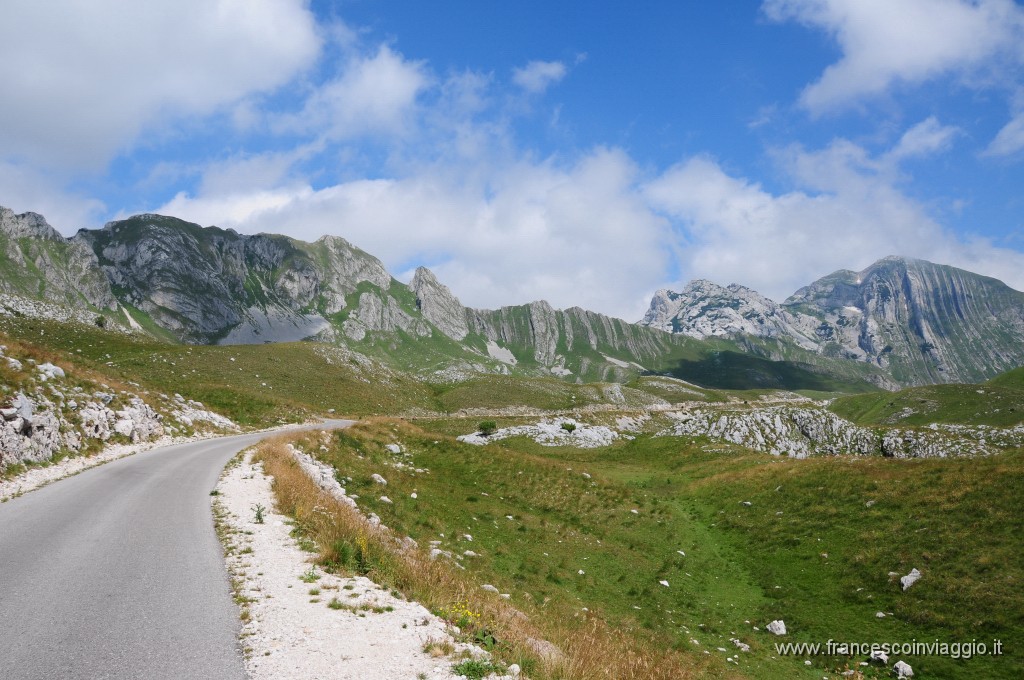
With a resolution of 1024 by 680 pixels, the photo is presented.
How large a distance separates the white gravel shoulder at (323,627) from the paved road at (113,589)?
0.47m

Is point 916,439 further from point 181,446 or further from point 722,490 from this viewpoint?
point 181,446

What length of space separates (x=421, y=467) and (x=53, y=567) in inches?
920

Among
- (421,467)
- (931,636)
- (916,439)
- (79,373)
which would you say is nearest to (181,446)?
(79,373)

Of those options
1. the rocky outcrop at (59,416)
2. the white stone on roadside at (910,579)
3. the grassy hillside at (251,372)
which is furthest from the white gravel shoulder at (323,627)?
the grassy hillside at (251,372)

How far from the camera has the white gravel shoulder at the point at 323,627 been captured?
7371mm

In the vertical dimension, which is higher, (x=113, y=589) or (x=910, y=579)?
(x=113, y=589)

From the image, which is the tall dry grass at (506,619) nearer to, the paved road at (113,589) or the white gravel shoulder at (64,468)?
the paved road at (113,589)

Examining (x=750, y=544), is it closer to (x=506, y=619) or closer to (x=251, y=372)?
(x=506, y=619)

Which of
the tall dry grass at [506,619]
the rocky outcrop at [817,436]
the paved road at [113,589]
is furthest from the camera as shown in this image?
the rocky outcrop at [817,436]

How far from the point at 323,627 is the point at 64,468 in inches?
901

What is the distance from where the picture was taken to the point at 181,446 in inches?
1302

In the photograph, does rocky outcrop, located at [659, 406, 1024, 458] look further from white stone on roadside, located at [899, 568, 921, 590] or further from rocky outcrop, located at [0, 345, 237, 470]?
rocky outcrop, located at [0, 345, 237, 470]

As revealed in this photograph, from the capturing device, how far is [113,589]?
9.73m

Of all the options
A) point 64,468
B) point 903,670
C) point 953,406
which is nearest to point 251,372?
point 64,468
